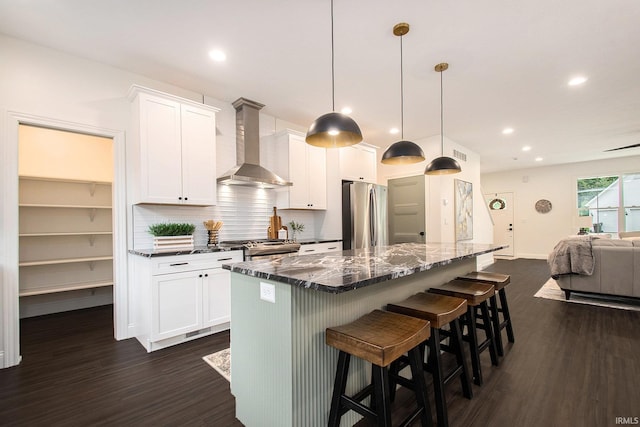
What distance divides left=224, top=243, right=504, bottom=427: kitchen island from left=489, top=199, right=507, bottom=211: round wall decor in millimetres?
9720

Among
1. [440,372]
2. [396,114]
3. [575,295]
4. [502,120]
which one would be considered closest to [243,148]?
[396,114]

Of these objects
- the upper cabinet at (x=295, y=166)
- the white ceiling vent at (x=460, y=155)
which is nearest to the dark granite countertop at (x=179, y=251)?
the upper cabinet at (x=295, y=166)

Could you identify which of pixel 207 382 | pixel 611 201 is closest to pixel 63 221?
pixel 207 382

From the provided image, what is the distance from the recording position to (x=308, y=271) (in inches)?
61.2

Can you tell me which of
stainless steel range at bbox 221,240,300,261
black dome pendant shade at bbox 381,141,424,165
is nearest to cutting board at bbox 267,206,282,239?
stainless steel range at bbox 221,240,300,261

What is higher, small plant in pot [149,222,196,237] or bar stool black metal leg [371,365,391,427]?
small plant in pot [149,222,196,237]

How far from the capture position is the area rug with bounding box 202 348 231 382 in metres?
2.34

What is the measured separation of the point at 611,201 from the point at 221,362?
10.7m

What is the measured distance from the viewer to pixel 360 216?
4.78m

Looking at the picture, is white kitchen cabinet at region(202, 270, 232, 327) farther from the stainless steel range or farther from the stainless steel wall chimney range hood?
the stainless steel wall chimney range hood

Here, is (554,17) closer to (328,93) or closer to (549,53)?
(549,53)

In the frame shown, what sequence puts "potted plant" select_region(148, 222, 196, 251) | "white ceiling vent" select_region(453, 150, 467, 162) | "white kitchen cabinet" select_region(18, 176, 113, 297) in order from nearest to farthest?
"potted plant" select_region(148, 222, 196, 251) < "white kitchen cabinet" select_region(18, 176, 113, 297) < "white ceiling vent" select_region(453, 150, 467, 162)

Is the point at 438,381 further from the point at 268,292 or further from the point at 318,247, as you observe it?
the point at 318,247

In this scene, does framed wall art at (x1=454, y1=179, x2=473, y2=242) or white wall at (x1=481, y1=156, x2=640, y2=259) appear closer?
framed wall art at (x1=454, y1=179, x2=473, y2=242)
